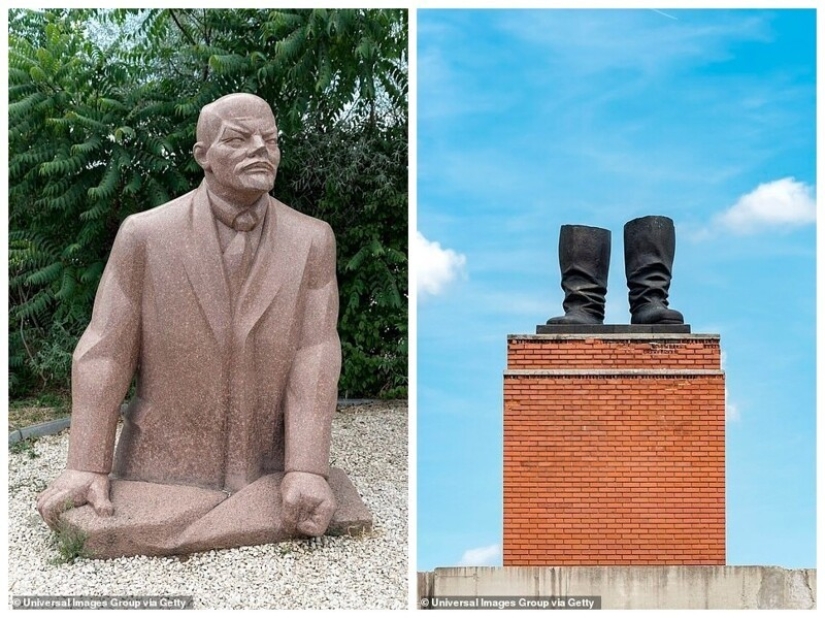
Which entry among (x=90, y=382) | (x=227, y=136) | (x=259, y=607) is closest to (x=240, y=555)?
(x=259, y=607)

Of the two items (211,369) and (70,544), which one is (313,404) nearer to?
(211,369)

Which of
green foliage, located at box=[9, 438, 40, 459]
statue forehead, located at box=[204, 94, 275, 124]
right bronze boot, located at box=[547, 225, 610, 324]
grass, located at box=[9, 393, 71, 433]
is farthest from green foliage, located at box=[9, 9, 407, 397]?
statue forehead, located at box=[204, 94, 275, 124]

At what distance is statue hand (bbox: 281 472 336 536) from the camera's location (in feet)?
19.2

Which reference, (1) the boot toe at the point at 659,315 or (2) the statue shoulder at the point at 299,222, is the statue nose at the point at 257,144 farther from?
(1) the boot toe at the point at 659,315

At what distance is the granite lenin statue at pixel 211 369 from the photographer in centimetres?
580

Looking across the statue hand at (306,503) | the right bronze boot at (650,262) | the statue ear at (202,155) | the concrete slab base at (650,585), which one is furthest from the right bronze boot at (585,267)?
the statue ear at (202,155)

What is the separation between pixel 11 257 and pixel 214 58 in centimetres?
308

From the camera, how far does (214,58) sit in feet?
28.9

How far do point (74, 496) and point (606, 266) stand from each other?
151 inches

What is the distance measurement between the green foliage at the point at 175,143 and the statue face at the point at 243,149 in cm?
329

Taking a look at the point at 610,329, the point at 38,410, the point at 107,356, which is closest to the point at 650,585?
the point at 610,329

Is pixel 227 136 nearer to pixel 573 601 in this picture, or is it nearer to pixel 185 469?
pixel 185 469

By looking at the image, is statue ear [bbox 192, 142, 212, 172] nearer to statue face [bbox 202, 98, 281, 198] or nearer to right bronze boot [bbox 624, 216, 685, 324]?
statue face [bbox 202, 98, 281, 198]

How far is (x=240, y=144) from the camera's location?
229 inches
